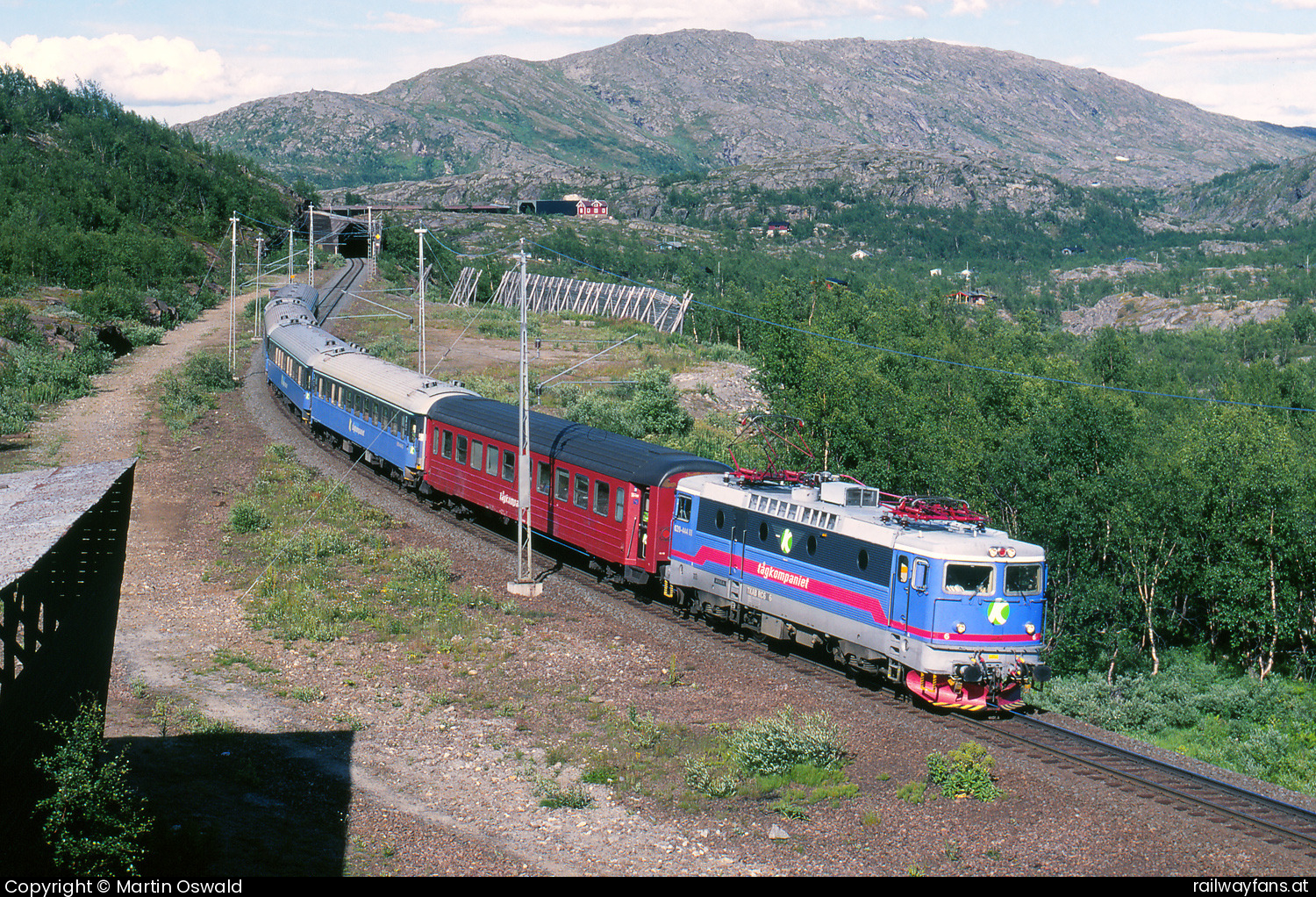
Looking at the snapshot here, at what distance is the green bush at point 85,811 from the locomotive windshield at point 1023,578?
13.6 metres

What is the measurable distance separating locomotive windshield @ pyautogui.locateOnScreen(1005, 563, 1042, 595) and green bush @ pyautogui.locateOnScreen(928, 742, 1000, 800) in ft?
11.5

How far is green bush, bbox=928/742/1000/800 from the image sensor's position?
50.0 ft

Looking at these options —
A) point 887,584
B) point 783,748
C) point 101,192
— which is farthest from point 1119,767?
point 101,192

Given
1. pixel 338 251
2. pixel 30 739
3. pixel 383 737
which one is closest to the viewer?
pixel 30 739

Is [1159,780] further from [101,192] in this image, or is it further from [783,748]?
[101,192]

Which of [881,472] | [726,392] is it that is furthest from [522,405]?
[726,392]

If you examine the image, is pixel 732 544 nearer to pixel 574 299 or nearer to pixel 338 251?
pixel 574 299

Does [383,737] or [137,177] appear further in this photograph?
[137,177]

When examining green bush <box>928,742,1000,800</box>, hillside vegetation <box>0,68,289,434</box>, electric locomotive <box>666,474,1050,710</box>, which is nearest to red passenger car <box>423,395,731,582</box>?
electric locomotive <box>666,474,1050,710</box>

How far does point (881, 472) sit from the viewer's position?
43.3 metres

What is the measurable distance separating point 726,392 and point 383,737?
4528 centimetres

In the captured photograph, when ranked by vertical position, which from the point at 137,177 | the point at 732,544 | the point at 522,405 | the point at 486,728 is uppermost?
the point at 137,177

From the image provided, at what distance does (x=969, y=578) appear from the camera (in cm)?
1808

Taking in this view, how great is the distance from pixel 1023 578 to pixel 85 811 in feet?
47.6
